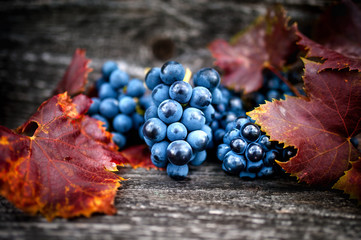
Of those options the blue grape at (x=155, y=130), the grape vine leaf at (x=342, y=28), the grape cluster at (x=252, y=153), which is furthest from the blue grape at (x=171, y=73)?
the grape vine leaf at (x=342, y=28)

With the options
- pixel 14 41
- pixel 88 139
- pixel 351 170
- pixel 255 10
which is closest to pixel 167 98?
pixel 88 139

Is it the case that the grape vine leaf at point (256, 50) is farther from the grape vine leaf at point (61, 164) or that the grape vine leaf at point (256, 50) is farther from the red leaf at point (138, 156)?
the grape vine leaf at point (61, 164)

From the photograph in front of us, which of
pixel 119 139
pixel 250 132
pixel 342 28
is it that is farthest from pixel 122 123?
pixel 342 28

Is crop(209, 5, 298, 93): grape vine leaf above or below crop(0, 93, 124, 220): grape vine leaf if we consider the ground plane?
above

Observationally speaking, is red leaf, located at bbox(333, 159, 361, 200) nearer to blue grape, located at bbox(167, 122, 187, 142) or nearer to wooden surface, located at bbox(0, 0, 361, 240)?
wooden surface, located at bbox(0, 0, 361, 240)

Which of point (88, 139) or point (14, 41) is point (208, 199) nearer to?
point (88, 139)

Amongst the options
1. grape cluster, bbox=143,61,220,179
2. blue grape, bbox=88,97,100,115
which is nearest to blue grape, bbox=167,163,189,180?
grape cluster, bbox=143,61,220,179
